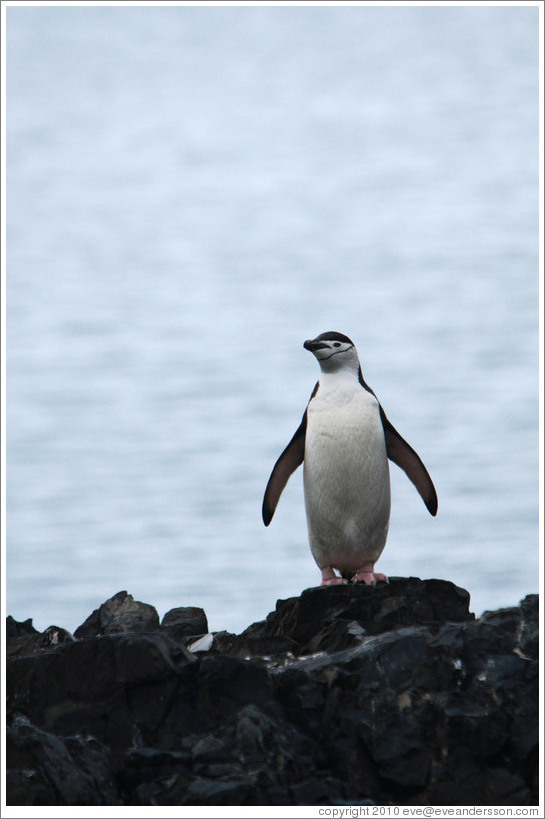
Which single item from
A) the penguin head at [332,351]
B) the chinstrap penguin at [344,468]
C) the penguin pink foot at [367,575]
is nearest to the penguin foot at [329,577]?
the chinstrap penguin at [344,468]

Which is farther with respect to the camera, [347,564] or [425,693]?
[347,564]

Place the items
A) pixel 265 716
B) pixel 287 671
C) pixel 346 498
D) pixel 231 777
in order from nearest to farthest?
pixel 231 777
pixel 265 716
pixel 287 671
pixel 346 498

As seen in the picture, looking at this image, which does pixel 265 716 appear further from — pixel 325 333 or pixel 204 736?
pixel 325 333

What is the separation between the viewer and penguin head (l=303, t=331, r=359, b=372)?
871 cm

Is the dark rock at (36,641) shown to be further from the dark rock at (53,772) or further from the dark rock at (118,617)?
the dark rock at (53,772)

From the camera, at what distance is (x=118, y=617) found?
7609 millimetres

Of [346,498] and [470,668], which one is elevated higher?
[346,498]

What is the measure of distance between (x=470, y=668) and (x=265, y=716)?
1.07m

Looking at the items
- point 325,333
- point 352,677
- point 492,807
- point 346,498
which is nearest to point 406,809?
point 492,807

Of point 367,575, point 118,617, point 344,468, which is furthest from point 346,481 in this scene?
point 118,617

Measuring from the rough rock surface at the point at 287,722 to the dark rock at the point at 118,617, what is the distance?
1432 mm

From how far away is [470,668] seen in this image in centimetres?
577

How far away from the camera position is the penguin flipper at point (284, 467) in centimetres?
895

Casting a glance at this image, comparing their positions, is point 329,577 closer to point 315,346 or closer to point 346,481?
point 346,481
